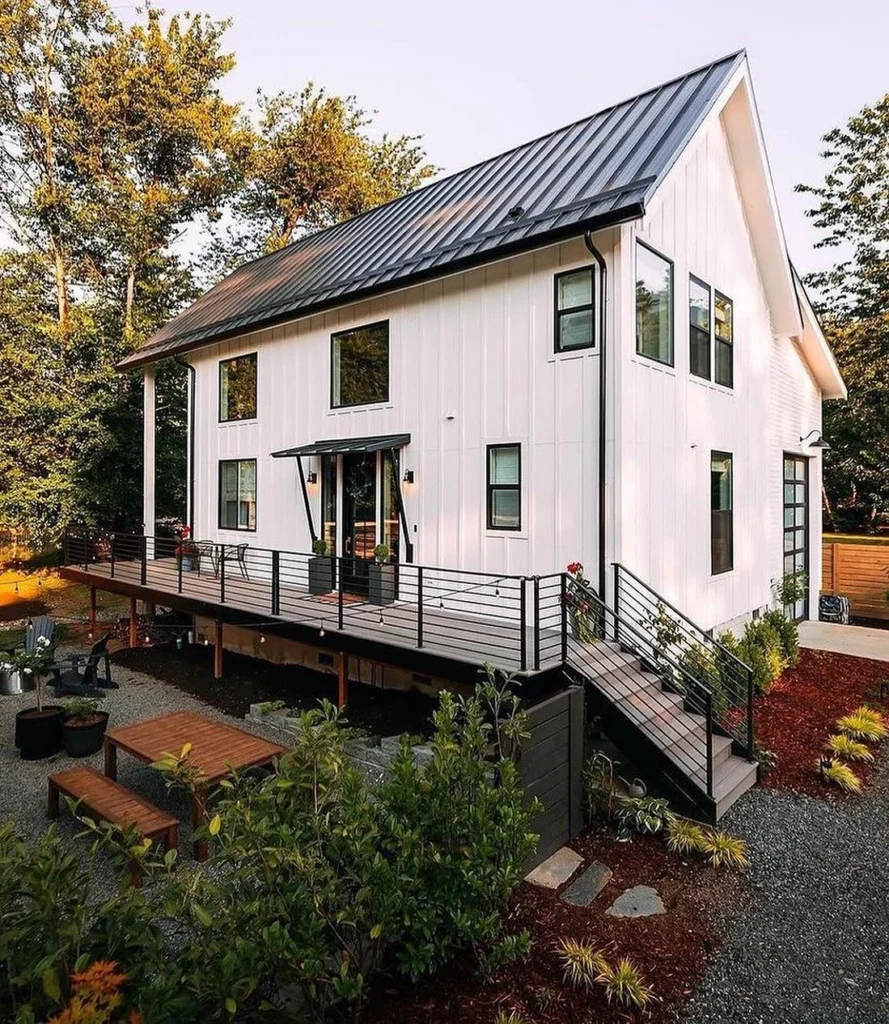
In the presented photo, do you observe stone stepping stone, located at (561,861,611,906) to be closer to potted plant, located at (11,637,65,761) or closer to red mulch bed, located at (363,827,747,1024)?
red mulch bed, located at (363,827,747,1024)

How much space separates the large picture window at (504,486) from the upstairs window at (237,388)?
245 inches

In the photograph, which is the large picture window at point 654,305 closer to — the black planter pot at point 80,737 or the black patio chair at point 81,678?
the black planter pot at point 80,737

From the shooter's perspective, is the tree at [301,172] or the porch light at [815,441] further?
the tree at [301,172]

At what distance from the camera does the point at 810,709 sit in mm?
8312


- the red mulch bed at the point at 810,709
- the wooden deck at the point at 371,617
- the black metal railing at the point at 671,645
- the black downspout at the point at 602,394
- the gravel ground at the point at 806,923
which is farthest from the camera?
the black downspout at the point at 602,394

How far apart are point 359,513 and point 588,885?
6.99 m

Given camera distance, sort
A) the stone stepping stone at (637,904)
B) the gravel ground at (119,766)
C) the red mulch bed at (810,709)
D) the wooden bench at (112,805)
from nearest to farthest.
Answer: the stone stepping stone at (637,904), the wooden bench at (112,805), the gravel ground at (119,766), the red mulch bed at (810,709)

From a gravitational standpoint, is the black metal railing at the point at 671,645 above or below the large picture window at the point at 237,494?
below

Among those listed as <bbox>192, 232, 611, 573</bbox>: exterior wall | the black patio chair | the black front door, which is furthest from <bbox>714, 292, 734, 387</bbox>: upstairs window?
the black patio chair

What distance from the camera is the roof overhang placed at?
12914 mm

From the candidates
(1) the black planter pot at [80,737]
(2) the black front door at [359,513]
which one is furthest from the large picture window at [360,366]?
(1) the black planter pot at [80,737]

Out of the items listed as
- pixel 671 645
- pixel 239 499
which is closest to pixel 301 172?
pixel 239 499

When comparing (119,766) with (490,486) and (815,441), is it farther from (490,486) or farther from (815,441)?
(815,441)

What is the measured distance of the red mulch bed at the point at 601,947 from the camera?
338cm
